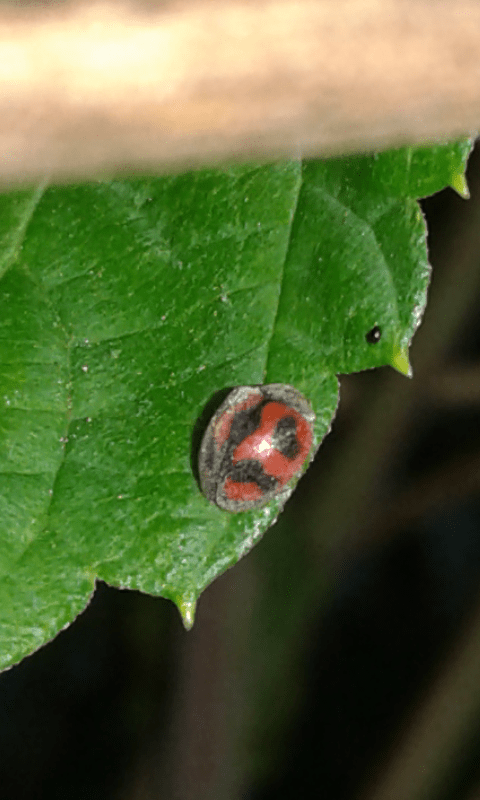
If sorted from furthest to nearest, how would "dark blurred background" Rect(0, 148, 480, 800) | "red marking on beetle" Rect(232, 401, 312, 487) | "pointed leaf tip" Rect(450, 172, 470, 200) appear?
"dark blurred background" Rect(0, 148, 480, 800) < "red marking on beetle" Rect(232, 401, 312, 487) < "pointed leaf tip" Rect(450, 172, 470, 200)

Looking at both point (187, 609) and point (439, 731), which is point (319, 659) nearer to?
point (439, 731)

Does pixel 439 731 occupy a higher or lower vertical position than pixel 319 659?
higher

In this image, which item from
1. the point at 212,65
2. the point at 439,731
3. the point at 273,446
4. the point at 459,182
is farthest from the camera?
the point at 439,731

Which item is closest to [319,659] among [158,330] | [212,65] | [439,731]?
[439,731]

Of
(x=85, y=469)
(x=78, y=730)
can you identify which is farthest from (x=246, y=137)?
(x=78, y=730)

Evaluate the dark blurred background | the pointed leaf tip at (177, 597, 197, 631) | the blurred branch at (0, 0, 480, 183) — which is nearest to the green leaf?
the pointed leaf tip at (177, 597, 197, 631)

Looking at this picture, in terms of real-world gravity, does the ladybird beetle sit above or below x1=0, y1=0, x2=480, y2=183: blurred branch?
below

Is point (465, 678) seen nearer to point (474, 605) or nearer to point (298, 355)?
point (474, 605)

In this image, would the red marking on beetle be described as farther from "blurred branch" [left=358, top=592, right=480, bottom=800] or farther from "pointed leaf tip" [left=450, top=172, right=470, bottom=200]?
"blurred branch" [left=358, top=592, right=480, bottom=800]
